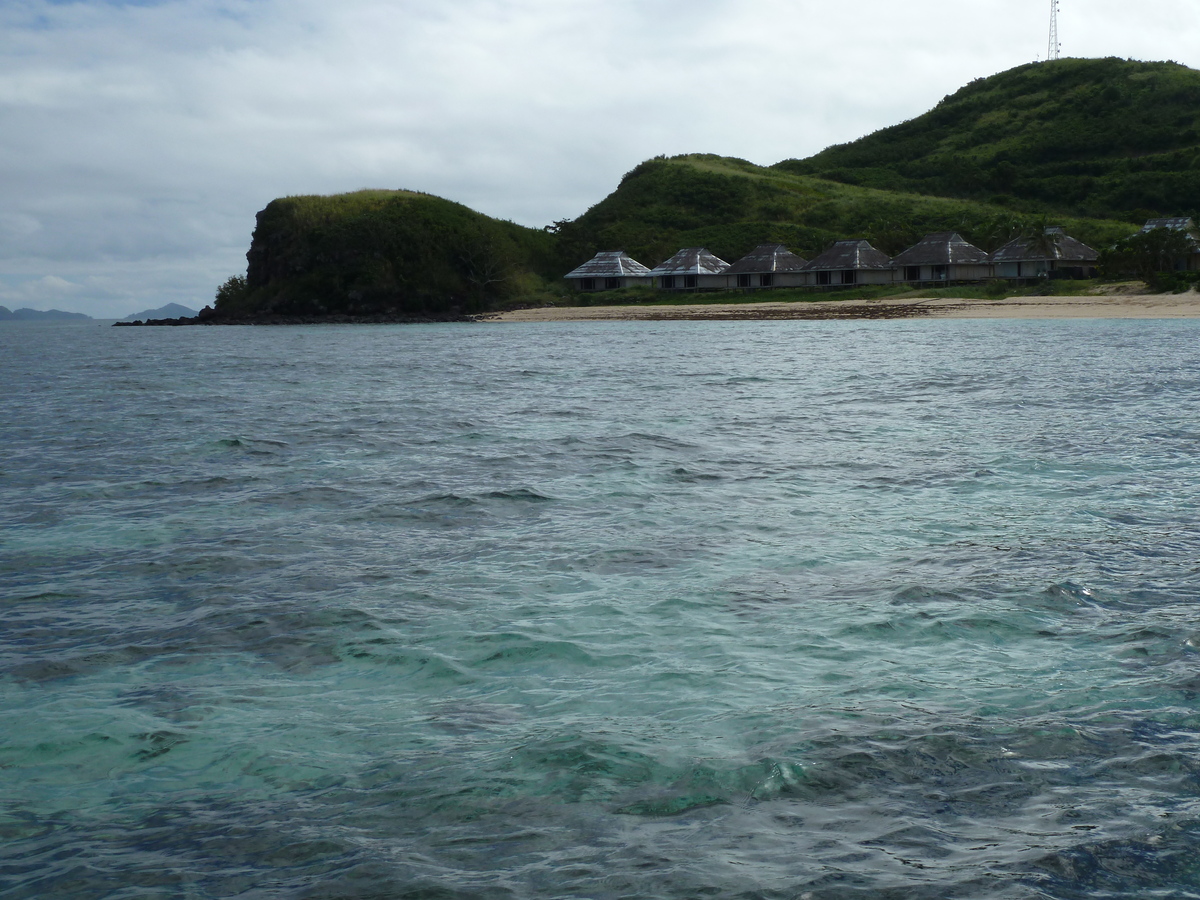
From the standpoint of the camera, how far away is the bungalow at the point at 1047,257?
198ft

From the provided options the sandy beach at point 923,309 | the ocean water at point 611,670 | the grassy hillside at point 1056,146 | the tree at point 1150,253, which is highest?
the grassy hillside at point 1056,146

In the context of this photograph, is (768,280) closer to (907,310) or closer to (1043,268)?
(1043,268)

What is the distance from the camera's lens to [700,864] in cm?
366

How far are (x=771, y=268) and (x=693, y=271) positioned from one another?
576 centimetres

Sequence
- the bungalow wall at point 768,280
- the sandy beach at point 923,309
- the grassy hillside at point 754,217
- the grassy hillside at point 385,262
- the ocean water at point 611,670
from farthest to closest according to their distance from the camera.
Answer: the grassy hillside at point 385,262, the grassy hillside at point 754,217, the bungalow wall at point 768,280, the sandy beach at point 923,309, the ocean water at point 611,670

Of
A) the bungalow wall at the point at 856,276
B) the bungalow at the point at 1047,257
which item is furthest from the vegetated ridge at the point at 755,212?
the bungalow wall at the point at 856,276

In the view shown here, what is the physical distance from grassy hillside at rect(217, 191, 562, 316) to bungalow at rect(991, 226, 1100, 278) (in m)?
39.1

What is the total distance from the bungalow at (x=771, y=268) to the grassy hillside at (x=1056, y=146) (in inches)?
1220

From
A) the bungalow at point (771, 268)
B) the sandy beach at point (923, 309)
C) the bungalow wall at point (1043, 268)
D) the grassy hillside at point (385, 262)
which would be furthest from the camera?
the grassy hillside at point (385, 262)

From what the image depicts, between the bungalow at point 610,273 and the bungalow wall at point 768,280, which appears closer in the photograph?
the bungalow wall at point 768,280

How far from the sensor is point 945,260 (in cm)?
6266

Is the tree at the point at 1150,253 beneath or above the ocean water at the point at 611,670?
above

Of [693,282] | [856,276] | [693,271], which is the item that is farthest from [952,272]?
[693,282]

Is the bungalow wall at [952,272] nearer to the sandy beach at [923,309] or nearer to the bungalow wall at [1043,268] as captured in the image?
the bungalow wall at [1043,268]
